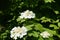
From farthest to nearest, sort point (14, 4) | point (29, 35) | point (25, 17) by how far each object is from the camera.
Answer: point (14, 4) < point (25, 17) < point (29, 35)

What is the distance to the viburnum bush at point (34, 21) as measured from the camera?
230 cm

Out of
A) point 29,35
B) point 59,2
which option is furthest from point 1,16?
point 29,35

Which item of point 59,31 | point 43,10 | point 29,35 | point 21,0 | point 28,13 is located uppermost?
point 21,0

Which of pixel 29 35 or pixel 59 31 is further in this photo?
pixel 59 31

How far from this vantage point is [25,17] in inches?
97.5

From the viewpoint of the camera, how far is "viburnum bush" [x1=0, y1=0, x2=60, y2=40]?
90.6 inches

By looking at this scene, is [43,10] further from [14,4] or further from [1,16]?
[1,16]

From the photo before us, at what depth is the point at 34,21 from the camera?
2.51 meters

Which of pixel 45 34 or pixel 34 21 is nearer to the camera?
pixel 45 34

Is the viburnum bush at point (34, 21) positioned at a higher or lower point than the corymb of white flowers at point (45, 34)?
higher

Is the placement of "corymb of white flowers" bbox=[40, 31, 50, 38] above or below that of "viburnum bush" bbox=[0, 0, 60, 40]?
below

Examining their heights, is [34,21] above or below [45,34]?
above

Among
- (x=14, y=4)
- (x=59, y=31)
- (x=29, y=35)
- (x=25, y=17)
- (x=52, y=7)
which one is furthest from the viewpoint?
(x=14, y=4)

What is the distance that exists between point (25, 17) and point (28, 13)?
8 centimetres
